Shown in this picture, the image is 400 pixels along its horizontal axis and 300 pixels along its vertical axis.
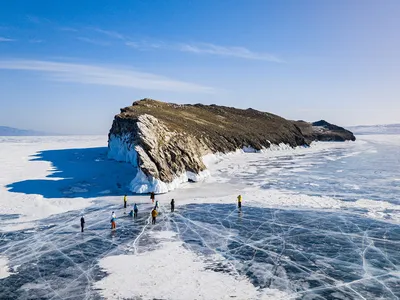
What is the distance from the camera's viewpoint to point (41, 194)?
3716cm

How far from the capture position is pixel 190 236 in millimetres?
24453

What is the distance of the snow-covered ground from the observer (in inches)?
663

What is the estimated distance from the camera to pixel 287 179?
4850 centimetres

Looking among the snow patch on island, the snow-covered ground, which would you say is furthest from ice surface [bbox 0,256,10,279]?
the snow patch on island

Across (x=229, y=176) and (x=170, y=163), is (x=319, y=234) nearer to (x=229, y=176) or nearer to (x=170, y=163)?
(x=170, y=163)

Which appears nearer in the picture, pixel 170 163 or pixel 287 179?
pixel 170 163

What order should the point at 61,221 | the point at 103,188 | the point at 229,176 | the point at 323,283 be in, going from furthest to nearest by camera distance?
the point at 229,176 → the point at 103,188 → the point at 61,221 → the point at 323,283

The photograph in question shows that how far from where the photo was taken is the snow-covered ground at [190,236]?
1683 centimetres

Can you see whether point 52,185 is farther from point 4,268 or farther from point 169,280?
point 169,280

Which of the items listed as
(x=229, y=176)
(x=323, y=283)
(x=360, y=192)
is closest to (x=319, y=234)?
(x=323, y=283)

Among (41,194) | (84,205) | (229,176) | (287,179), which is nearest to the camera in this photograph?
(84,205)

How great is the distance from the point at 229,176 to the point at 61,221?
2828cm

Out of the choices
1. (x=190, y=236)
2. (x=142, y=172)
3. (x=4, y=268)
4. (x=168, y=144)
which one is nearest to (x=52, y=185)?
(x=142, y=172)

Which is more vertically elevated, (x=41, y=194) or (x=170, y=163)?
(x=170, y=163)
